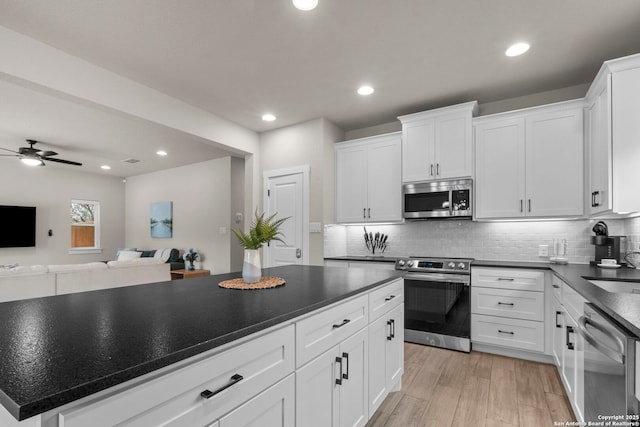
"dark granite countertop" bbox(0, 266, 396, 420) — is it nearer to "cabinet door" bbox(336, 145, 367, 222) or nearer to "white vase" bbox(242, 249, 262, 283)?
"white vase" bbox(242, 249, 262, 283)

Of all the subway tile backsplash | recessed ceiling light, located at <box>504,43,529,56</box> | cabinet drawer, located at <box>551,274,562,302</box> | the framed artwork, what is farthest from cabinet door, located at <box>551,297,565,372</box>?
the framed artwork

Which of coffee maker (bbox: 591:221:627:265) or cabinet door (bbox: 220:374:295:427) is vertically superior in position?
coffee maker (bbox: 591:221:627:265)

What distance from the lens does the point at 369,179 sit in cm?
407

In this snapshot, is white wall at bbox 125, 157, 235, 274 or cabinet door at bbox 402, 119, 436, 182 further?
white wall at bbox 125, 157, 235, 274

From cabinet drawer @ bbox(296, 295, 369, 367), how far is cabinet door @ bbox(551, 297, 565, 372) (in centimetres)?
168

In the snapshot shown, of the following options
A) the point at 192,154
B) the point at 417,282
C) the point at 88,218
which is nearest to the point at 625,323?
the point at 417,282

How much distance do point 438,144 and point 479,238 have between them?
121cm

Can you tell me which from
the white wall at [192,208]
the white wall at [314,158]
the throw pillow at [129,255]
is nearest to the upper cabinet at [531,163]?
the white wall at [314,158]

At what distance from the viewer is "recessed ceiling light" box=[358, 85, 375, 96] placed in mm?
3252

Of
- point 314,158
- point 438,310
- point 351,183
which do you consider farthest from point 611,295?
point 314,158

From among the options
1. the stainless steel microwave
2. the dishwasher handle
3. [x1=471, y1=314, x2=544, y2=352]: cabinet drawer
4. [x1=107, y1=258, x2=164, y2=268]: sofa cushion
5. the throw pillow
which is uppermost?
the stainless steel microwave

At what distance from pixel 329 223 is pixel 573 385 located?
2.81 metres

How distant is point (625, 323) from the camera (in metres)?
1.15

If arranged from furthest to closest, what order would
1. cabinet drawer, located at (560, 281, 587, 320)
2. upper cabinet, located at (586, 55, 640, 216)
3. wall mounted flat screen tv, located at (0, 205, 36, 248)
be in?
wall mounted flat screen tv, located at (0, 205, 36, 248) < upper cabinet, located at (586, 55, 640, 216) < cabinet drawer, located at (560, 281, 587, 320)
